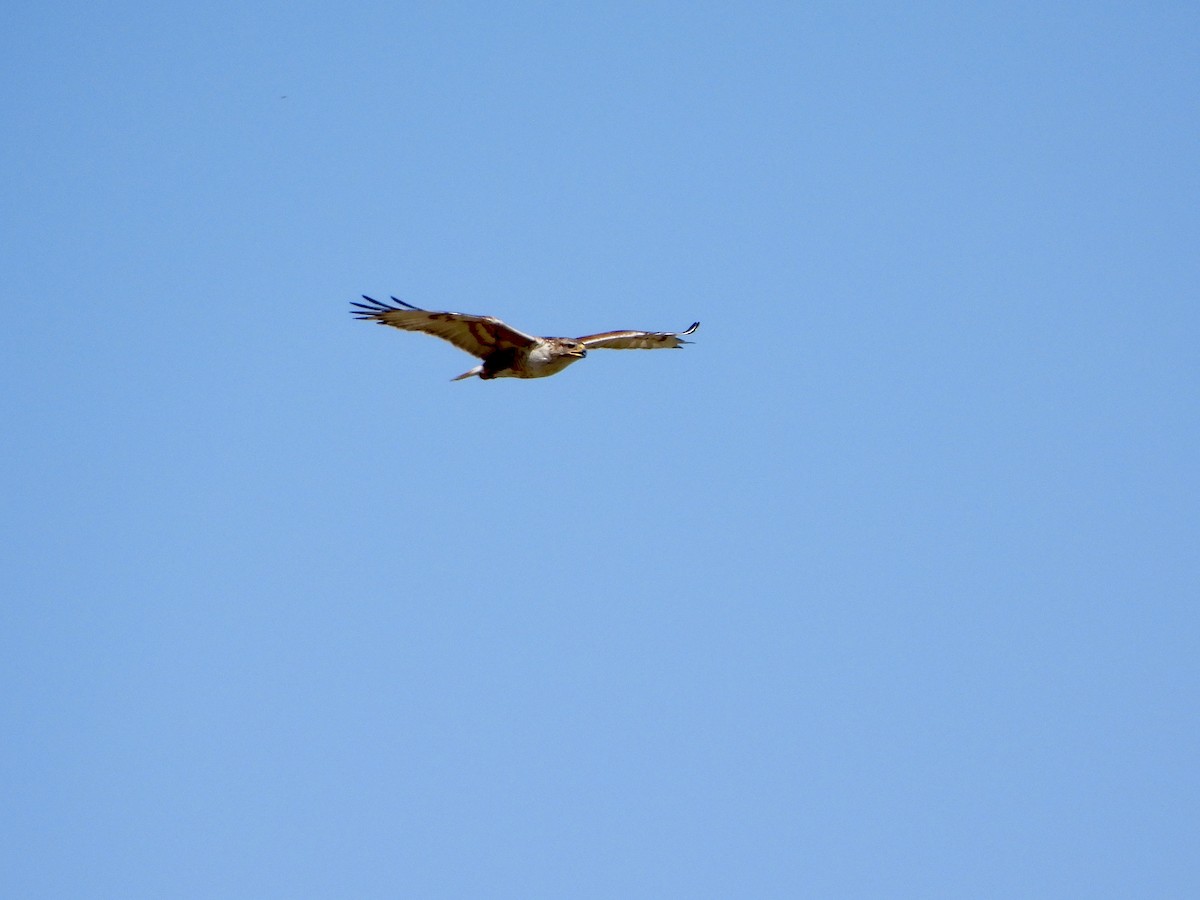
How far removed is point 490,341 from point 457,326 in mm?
615

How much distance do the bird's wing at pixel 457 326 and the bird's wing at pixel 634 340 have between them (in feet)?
7.02

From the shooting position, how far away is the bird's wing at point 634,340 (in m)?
25.9

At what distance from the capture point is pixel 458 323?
23281 mm

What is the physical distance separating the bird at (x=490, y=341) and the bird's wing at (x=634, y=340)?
1132mm

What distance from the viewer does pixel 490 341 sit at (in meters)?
23.7

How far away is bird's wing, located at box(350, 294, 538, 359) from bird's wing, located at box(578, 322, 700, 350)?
2141 millimetres

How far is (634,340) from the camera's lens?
26734 mm

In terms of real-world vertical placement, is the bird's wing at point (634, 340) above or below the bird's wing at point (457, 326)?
above

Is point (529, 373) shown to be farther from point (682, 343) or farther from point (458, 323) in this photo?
point (682, 343)

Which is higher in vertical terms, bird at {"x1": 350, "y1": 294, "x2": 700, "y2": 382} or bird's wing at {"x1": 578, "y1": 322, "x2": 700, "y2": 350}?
bird's wing at {"x1": 578, "y1": 322, "x2": 700, "y2": 350}

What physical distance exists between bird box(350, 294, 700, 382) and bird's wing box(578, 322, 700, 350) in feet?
3.71

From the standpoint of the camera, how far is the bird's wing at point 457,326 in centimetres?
2306

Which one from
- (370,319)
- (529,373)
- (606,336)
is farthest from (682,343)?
(370,319)

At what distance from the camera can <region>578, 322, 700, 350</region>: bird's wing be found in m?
25.9
